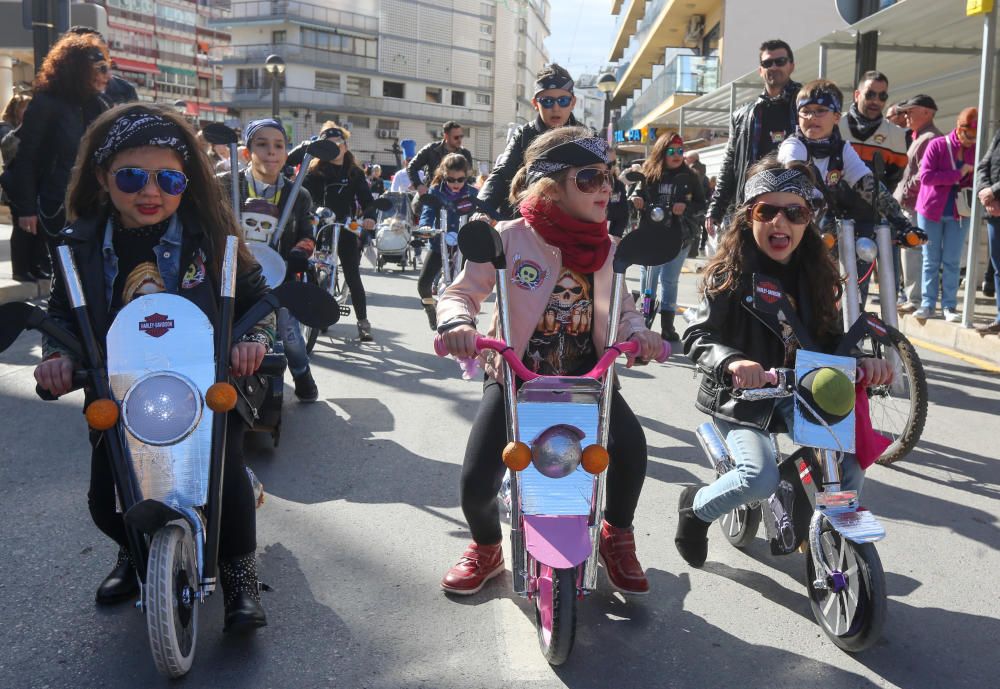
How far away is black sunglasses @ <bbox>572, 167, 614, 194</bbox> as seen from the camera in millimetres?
3084

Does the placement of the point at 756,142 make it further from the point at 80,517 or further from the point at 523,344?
the point at 80,517

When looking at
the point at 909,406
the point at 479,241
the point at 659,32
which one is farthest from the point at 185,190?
the point at 659,32

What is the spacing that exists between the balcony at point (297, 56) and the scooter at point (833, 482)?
229 ft

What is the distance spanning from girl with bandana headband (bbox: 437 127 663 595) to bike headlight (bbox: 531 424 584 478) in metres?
0.48

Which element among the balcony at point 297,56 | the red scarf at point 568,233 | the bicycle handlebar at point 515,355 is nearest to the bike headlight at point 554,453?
the bicycle handlebar at point 515,355

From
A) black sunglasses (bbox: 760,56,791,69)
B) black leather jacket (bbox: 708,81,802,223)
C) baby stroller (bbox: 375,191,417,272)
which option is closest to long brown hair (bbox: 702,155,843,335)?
black leather jacket (bbox: 708,81,802,223)

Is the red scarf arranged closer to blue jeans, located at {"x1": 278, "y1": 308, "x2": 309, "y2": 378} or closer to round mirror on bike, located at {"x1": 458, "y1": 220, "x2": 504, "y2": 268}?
round mirror on bike, located at {"x1": 458, "y1": 220, "x2": 504, "y2": 268}

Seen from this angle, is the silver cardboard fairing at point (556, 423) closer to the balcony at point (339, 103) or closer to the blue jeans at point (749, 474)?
the blue jeans at point (749, 474)

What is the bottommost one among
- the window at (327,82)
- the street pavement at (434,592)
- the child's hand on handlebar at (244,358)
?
the street pavement at (434,592)

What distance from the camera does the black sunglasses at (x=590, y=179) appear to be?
121 inches

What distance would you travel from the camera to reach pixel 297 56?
224 feet

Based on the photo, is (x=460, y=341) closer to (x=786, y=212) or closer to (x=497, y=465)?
(x=497, y=465)

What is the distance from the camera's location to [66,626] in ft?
9.66

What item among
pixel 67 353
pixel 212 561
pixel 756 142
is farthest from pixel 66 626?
pixel 756 142
